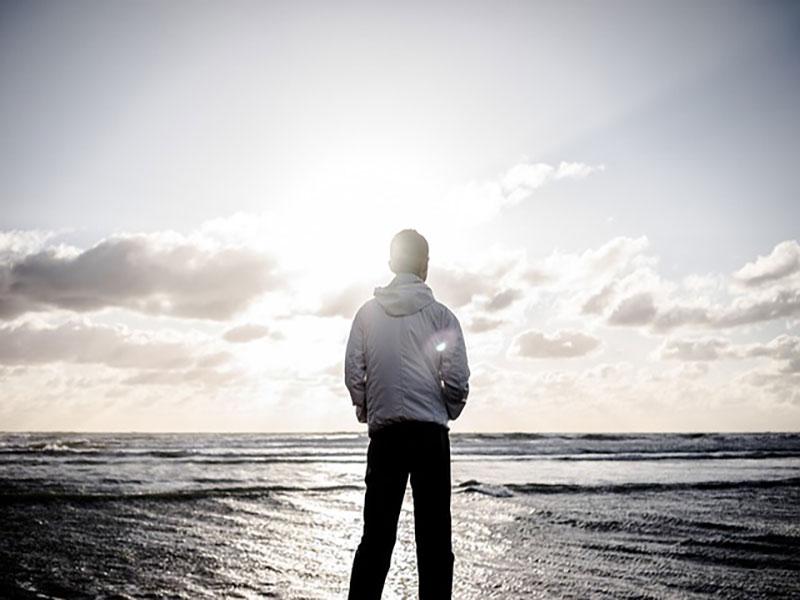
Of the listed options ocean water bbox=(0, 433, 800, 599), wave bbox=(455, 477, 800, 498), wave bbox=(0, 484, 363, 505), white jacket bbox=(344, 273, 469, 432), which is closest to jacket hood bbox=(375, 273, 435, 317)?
white jacket bbox=(344, 273, 469, 432)

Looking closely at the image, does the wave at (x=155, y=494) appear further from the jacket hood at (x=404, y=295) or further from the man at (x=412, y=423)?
the jacket hood at (x=404, y=295)

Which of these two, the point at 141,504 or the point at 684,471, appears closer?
the point at 141,504

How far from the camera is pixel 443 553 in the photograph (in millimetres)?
3871

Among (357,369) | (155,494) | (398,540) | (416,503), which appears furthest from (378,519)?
(155,494)

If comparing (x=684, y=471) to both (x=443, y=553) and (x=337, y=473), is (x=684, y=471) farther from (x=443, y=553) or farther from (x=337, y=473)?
(x=443, y=553)

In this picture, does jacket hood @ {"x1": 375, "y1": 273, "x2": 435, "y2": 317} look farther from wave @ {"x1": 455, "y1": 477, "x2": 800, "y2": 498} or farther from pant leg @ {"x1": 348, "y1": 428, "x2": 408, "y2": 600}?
wave @ {"x1": 455, "y1": 477, "x2": 800, "y2": 498}

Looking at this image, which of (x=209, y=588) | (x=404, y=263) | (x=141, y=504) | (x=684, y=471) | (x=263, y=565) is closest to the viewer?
(x=404, y=263)

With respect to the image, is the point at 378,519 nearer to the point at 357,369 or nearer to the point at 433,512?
the point at 433,512

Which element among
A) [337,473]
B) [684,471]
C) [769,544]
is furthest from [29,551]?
[684,471]

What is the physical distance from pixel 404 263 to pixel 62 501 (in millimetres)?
9791

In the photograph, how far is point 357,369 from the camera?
4.04 m

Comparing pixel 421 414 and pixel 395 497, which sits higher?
pixel 421 414

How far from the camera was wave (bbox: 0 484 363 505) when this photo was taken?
11.6 meters

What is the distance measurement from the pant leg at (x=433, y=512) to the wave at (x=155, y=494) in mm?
9238
